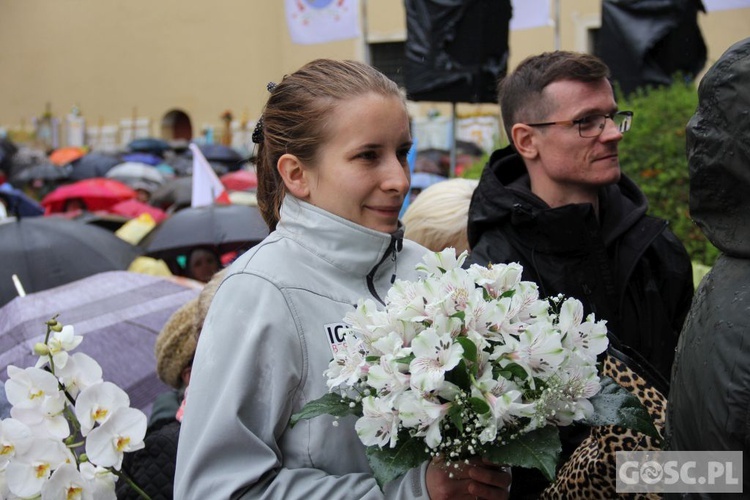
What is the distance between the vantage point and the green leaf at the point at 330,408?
5.90ft

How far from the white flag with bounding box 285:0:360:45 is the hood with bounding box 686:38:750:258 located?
9.16 meters

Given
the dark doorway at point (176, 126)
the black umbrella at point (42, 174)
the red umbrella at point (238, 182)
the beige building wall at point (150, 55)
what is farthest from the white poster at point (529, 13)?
the dark doorway at point (176, 126)

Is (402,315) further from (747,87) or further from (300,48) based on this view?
(300,48)

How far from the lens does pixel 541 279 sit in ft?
9.50

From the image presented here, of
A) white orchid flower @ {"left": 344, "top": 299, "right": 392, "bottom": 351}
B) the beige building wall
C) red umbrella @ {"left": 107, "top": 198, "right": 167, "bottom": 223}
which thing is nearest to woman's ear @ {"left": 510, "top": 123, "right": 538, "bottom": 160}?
white orchid flower @ {"left": 344, "top": 299, "right": 392, "bottom": 351}

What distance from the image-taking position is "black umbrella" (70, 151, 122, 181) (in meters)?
20.5

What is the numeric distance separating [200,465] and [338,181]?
0.65 meters

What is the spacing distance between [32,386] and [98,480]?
24 cm

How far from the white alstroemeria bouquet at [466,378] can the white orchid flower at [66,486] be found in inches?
22.2

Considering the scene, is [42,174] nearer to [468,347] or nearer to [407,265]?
[407,265]

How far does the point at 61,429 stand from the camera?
2092 mm

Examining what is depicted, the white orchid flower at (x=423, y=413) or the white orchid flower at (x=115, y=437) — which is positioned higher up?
the white orchid flower at (x=423, y=413)

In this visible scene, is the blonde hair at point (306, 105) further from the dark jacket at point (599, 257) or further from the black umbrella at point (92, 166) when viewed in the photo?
the black umbrella at point (92, 166)

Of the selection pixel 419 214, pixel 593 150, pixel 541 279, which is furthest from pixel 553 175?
pixel 419 214
